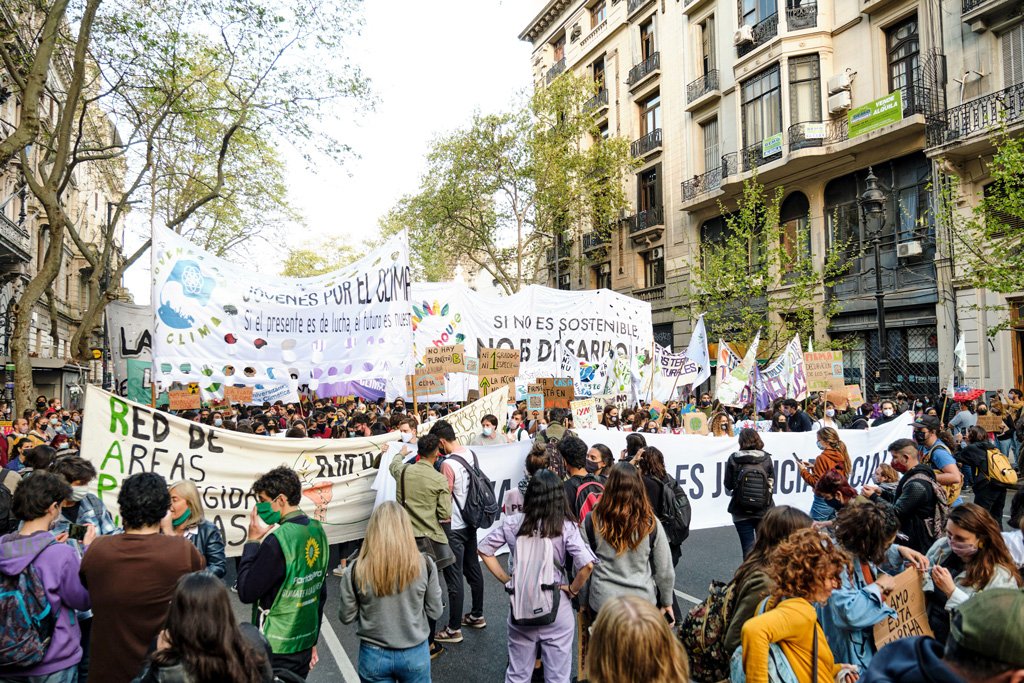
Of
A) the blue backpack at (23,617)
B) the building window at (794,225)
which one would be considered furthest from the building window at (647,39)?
the blue backpack at (23,617)

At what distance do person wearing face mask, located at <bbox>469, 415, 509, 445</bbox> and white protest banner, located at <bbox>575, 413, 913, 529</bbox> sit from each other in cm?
105

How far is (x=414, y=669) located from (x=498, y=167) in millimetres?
29105

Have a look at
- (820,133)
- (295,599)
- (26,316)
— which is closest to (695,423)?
(295,599)

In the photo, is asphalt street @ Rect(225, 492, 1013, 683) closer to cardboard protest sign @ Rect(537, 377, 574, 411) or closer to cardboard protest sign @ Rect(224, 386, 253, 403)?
cardboard protest sign @ Rect(224, 386, 253, 403)

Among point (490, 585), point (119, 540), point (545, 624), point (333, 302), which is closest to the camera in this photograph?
point (119, 540)

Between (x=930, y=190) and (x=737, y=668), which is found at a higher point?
(x=930, y=190)

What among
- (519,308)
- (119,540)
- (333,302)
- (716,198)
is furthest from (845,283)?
(119,540)

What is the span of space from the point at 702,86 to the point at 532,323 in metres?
19.1

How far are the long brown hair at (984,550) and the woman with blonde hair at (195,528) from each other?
3.97 m

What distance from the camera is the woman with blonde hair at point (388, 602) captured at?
11.6 ft

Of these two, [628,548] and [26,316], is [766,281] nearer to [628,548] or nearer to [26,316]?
[26,316]

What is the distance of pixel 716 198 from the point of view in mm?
27078

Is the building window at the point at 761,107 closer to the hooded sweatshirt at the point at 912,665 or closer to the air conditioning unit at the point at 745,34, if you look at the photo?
the air conditioning unit at the point at 745,34

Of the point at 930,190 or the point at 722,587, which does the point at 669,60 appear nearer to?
the point at 930,190
